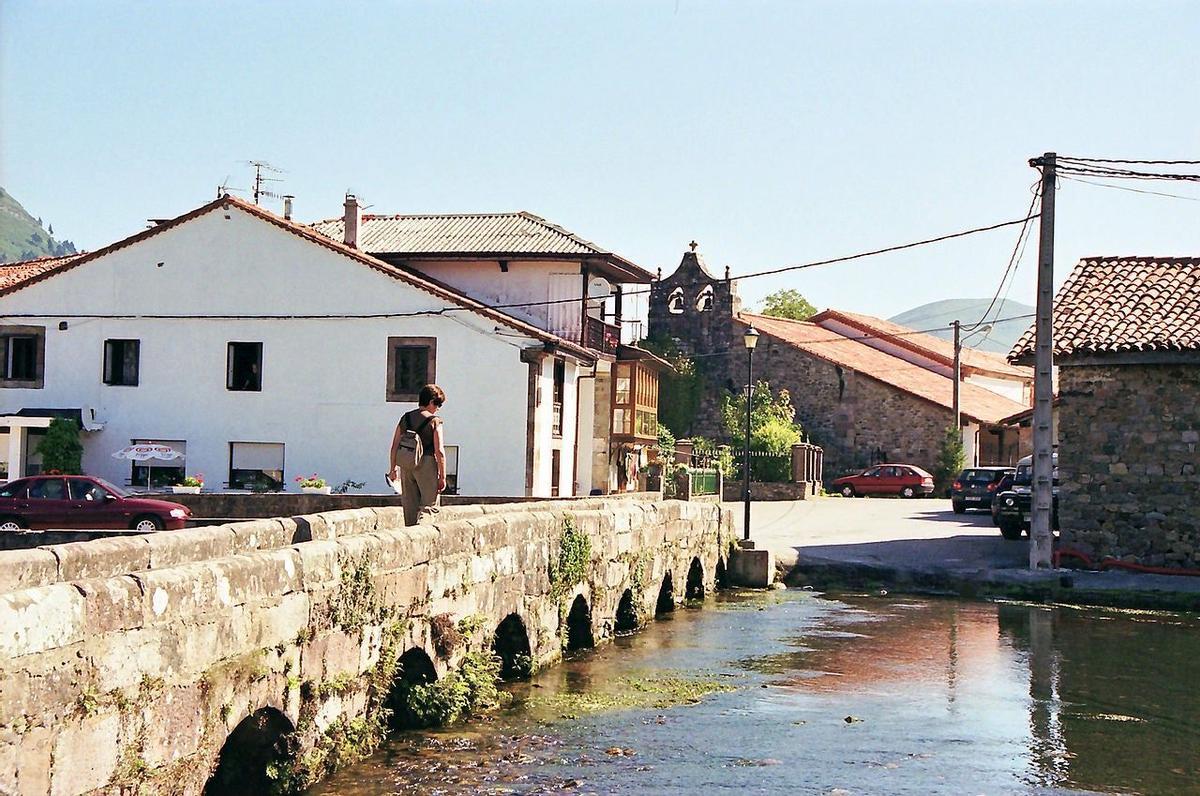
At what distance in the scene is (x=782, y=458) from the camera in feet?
156

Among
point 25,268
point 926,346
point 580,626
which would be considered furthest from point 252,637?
point 926,346

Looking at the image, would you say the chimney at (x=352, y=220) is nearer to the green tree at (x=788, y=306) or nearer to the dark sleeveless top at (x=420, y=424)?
the dark sleeveless top at (x=420, y=424)

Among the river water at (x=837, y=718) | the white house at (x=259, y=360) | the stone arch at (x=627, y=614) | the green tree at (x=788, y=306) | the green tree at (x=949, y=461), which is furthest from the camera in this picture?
the green tree at (x=788, y=306)

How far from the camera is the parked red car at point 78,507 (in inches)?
908

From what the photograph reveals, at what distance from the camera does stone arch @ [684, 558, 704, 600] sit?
70.3ft

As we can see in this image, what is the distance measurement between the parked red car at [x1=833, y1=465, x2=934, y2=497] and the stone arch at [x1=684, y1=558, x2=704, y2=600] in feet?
95.2

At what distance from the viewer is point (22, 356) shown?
34312 mm

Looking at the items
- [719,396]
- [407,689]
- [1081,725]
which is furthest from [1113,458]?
[719,396]

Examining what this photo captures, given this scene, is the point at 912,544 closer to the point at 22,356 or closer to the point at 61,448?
the point at 61,448

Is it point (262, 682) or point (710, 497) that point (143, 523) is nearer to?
point (262, 682)

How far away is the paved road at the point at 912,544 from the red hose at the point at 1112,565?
195mm

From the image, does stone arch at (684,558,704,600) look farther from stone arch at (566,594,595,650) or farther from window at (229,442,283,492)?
window at (229,442,283,492)

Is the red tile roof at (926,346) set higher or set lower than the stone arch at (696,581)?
higher

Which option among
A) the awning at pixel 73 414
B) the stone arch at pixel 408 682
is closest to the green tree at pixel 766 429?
the awning at pixel 73 414
